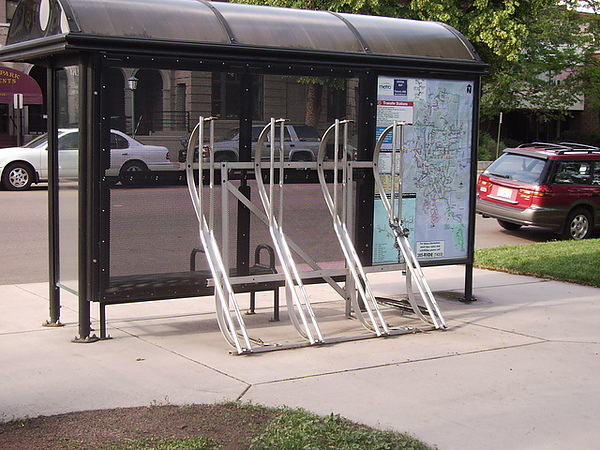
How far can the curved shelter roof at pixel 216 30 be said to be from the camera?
640 centimetres

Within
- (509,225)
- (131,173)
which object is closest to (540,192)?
(509,225)

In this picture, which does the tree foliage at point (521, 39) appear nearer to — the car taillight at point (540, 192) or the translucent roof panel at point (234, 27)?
the car taillight at point (540, 192)

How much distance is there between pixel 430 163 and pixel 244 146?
6.67 ft

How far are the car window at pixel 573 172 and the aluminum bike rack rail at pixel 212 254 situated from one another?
9388mm

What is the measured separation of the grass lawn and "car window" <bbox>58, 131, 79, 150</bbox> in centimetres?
634

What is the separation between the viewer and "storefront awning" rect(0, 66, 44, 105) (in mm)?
29250

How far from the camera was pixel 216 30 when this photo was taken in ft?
22.7

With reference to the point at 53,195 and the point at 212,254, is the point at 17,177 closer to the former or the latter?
the point at 53,195

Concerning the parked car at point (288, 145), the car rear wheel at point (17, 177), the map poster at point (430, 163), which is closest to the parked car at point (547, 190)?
the map poster at point (430, 163)

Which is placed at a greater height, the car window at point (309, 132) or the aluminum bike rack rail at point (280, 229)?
the car window at point (309, 132)

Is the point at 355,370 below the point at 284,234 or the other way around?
below

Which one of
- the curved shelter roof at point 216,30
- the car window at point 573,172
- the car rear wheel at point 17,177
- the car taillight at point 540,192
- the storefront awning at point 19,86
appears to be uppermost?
the storefront awning at point 19,86

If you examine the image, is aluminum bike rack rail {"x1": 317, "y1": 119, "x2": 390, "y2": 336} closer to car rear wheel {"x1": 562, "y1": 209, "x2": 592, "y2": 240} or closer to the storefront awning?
car rear wheel {"x1": 562, "y1": 209, "x2": 592, "y2": 240}

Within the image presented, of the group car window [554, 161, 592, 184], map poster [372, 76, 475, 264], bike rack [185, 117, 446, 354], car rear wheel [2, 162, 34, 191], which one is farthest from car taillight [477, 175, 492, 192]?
car rear wheel [2, 162, 34, 191]
